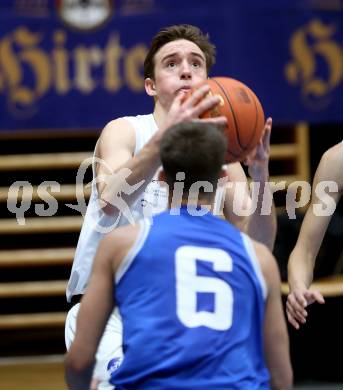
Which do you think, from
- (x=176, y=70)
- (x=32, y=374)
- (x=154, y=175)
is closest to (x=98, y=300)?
(x=154, y=175)

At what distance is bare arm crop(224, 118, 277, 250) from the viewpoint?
4.47 m

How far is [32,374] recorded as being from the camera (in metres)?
8.66

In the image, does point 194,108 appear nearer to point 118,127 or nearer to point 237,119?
point 237,119

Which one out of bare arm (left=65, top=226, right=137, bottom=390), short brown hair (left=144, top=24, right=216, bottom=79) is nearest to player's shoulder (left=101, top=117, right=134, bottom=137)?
short brown hair (left=144, top=24, right=216, bottom=79)

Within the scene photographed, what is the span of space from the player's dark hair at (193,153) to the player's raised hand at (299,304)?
4.40 ft

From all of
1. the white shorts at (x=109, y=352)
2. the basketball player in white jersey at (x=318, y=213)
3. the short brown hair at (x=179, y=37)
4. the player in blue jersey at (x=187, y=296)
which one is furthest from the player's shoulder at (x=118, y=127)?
the player in blue jersey at (x=187, y=296)

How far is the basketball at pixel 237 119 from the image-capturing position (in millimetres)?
4363

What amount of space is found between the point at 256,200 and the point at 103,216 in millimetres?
698

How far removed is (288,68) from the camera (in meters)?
8.15

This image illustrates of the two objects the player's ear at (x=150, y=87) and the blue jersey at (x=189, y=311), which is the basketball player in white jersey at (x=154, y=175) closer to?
the player's ear at (x=150, y=87)

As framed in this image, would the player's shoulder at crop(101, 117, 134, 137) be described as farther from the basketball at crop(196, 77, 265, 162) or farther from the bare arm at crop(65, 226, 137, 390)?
the bare arm at crop(65, 226, 137, 390)

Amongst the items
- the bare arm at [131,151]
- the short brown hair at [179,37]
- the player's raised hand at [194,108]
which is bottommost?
the bare arm at [131,151]

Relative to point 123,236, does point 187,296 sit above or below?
below

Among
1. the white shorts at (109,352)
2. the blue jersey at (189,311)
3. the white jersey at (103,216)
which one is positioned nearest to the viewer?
the blue jersey at (189,311)
